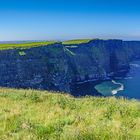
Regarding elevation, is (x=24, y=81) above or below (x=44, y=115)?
below

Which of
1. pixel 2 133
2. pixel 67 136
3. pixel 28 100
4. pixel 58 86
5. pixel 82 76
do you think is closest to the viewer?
pixel 67 136

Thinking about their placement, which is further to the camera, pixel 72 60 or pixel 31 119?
pixel 72 60

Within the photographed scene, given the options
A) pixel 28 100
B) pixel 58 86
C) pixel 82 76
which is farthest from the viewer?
pixel 82 76

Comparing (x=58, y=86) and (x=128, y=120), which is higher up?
(x=128, y=120)

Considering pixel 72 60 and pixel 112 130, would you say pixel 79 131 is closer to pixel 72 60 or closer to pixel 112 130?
pixel 112 130

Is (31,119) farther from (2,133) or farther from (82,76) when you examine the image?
(82,76)

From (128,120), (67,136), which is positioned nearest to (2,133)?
(67,136)

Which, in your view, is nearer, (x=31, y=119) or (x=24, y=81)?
(x=31, y=119)

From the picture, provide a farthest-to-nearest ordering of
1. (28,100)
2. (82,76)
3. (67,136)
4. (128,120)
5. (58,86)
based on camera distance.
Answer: (82,76) < (58,86) < (28,100) < (128,120) < (67,136)

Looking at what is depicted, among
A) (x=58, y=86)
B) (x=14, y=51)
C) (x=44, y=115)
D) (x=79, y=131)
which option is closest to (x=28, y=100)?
(x=44, y=115)
